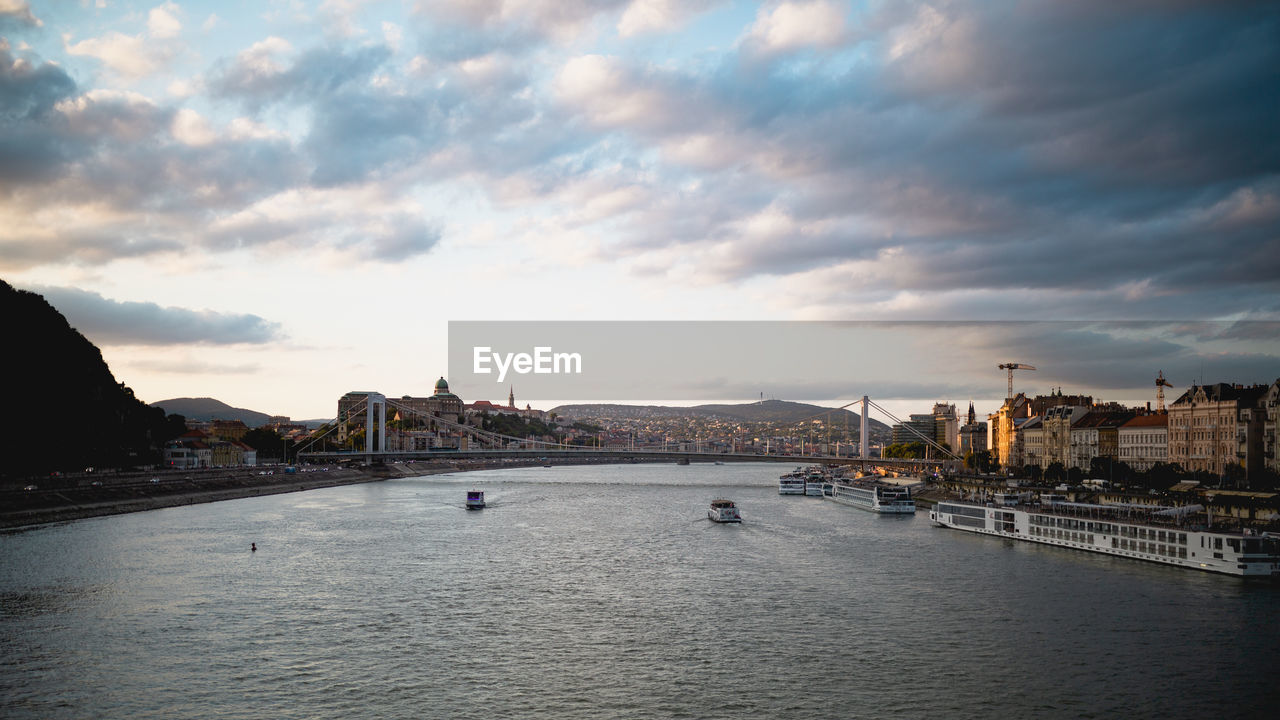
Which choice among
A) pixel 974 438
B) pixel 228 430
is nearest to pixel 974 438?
pixel 974 438

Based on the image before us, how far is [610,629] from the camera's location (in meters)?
26.9

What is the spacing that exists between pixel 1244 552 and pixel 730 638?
2232 cm

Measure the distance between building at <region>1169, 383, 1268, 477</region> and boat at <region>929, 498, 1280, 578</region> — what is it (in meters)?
21.2

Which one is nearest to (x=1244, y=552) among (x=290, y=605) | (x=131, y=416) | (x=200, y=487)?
(x=290, y=605)

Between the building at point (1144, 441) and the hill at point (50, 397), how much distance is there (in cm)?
8097

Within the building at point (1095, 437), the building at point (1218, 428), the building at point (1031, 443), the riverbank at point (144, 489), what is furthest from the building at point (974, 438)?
the riverbank at point (144, 489)

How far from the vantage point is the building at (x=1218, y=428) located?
63.1 metres

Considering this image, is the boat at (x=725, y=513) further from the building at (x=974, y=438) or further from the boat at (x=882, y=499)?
the building at (x=974, y=438)

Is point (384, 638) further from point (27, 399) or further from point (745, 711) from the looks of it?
point (27, 399)

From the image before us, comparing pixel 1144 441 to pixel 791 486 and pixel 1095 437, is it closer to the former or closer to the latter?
pixel 1095 437

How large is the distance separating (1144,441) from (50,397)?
8398cm

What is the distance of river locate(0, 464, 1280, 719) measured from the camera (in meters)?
20.5

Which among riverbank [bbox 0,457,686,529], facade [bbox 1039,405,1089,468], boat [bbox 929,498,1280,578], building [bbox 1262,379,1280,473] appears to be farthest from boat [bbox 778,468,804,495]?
riverbank [bbox 0,457,686,529]

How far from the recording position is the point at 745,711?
64.8ft
